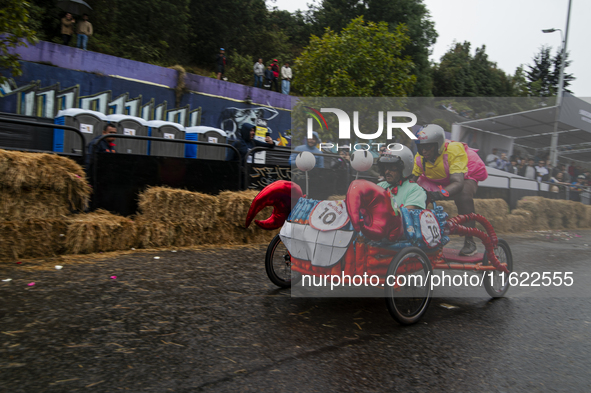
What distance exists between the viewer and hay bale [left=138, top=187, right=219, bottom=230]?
6.78 m

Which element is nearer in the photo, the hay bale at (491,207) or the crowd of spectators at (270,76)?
the hay bale at (491,207)

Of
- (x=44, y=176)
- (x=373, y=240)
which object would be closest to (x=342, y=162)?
(x=373, y=240)

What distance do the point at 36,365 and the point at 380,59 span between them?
1125 cm

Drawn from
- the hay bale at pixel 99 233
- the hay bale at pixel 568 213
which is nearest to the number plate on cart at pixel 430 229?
the hay bale at pixel 568 213

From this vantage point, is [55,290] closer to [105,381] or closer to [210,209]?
[105,381]

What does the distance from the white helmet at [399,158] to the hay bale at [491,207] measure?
840 mm

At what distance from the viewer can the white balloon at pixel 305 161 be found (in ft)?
13.8

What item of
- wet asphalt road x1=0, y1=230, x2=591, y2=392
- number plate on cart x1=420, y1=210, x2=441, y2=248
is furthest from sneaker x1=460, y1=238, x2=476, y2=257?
number plate on cart x1=420, y1=210, x2=441, y2=248

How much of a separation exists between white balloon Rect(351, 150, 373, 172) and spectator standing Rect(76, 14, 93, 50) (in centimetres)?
1500

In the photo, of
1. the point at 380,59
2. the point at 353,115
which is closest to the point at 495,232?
the point at 353,115

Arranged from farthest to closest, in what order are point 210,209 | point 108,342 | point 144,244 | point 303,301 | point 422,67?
point 422,67 → point 210,209 → point 144,244 → point 303,301 → point 108,342

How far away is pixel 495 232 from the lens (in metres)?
4.57

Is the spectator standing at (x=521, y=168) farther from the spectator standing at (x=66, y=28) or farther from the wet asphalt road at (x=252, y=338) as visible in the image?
the spectator standing at (x=66, y=28)

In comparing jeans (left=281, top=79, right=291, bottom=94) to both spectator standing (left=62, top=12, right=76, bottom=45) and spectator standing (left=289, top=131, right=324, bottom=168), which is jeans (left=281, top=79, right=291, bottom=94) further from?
spectator standing (left=289, top=131, right=324, bottom=168)
